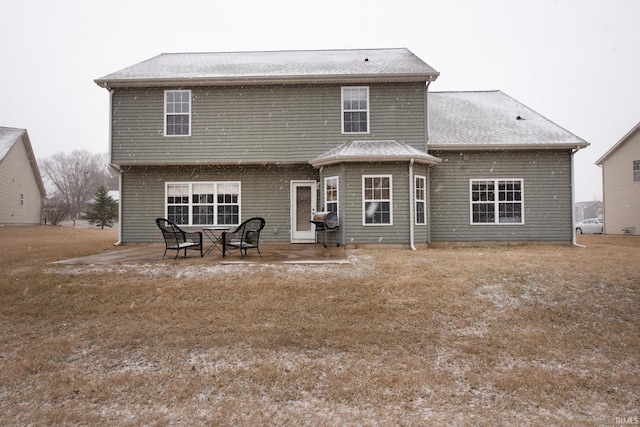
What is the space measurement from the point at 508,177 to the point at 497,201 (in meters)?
0.94

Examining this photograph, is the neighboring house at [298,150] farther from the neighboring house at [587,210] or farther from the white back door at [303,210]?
the neighboring house at [587,210]

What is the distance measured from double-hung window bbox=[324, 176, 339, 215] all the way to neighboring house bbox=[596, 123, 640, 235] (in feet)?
61.7

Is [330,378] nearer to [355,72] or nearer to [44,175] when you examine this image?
[355,72]

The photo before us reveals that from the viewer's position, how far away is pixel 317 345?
454 cm

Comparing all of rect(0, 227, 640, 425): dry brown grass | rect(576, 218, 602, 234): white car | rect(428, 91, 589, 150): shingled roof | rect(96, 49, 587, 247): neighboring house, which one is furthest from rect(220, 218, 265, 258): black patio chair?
rect(576, 218, 602, 234): white car

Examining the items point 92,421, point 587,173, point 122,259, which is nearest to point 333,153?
point 122,259

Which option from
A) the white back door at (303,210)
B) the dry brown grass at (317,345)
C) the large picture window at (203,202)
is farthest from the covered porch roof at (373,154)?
the dry brown grass at (317,345)

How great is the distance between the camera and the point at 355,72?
1262 centimetres

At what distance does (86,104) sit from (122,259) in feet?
520

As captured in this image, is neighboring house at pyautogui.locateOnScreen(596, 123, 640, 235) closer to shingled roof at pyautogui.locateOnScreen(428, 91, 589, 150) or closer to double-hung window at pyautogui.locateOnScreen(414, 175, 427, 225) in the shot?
shingled roof at pyautogui.locateOnScreen(428, 91, 589, 150)

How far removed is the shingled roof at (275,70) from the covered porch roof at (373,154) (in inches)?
89.3

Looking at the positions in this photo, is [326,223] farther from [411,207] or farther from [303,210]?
[411,207]

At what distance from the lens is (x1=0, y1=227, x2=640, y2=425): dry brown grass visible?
328 cm

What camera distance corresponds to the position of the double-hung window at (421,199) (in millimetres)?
12094
